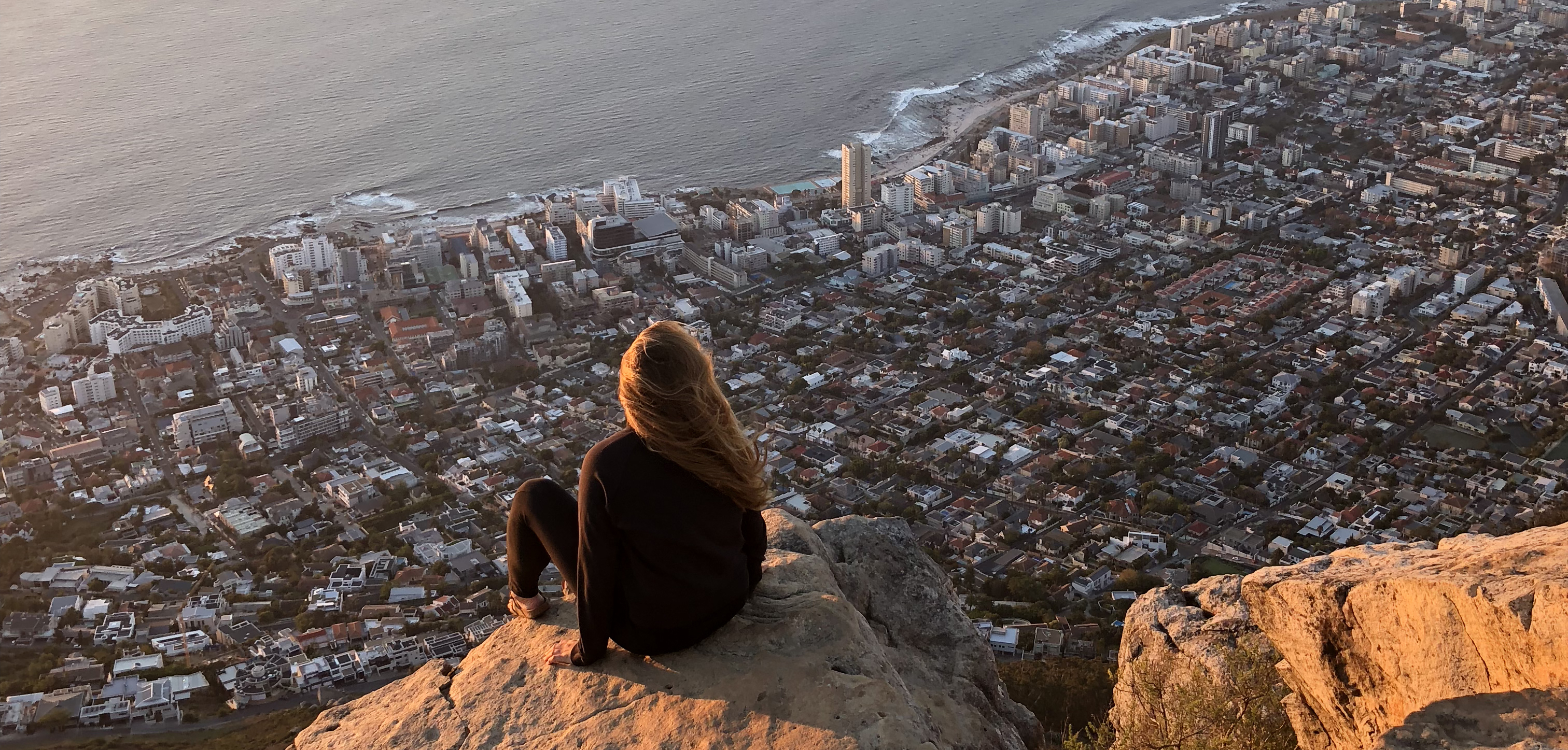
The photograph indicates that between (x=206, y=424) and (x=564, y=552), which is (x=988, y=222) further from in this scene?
(x=564, y=552)

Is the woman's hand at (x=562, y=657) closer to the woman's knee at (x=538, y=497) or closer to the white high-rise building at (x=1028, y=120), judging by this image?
the woman's knee at (x=538, y=497)

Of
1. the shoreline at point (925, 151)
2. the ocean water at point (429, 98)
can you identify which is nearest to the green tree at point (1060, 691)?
the shoreline at point (925, 151)

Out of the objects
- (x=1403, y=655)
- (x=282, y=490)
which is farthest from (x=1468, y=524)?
(x=282, y=490)

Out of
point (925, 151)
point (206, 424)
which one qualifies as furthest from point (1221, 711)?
point (925, 151)

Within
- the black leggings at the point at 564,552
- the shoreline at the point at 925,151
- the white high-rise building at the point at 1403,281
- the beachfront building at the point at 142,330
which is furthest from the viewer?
the shoreline at the point at 925,151

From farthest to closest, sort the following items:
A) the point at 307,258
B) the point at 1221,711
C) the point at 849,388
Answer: the point at 307,258
the point at 849,388
the point at 1221,711

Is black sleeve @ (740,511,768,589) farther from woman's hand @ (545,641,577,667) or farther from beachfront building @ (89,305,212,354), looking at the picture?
beachfront building @ (89,305,212,354)
